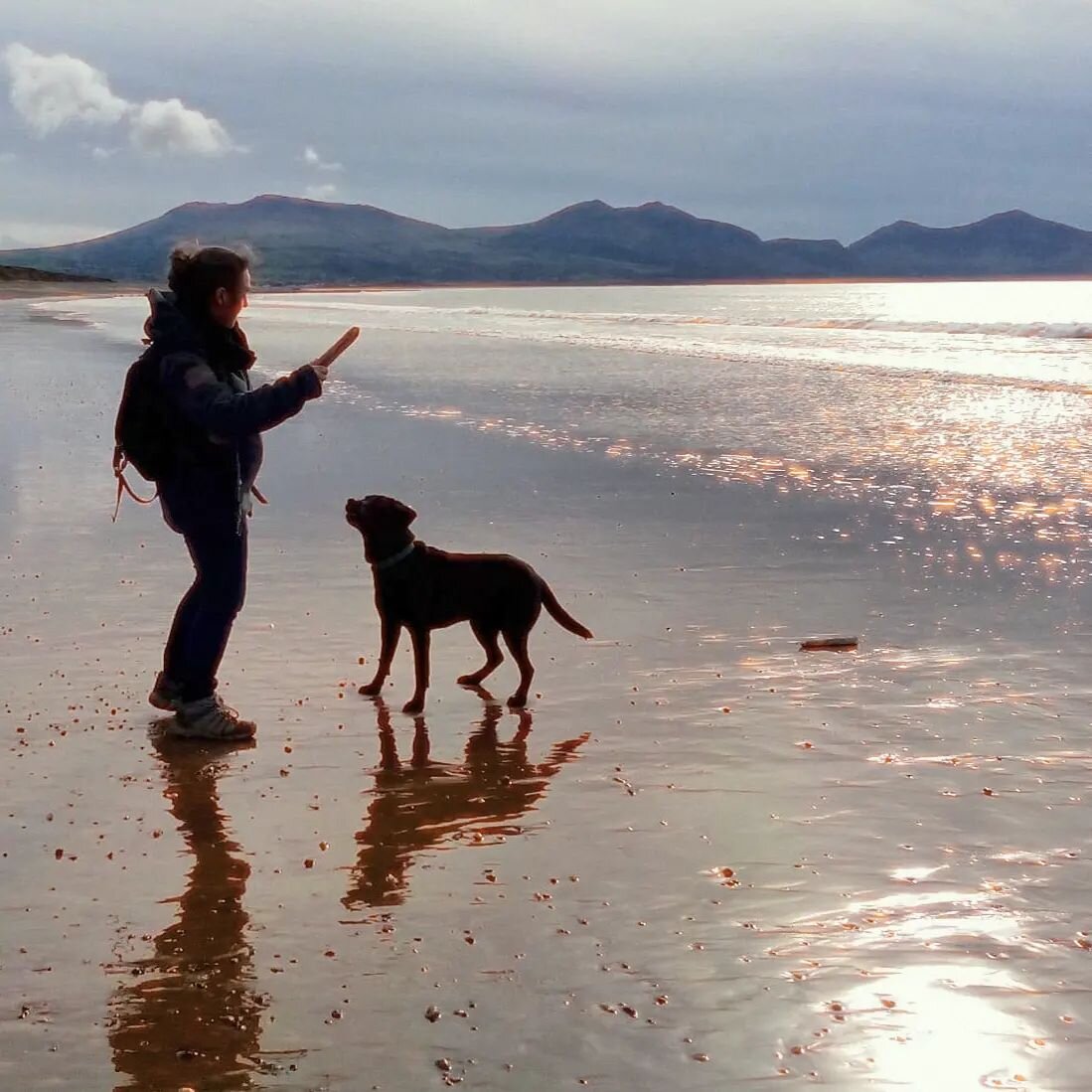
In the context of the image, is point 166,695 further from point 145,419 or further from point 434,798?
point 434,798

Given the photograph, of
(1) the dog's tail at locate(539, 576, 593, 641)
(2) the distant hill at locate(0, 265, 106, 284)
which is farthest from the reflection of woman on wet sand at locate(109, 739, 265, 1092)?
(2) the distant hill at locate(0, 265, 106, 284)

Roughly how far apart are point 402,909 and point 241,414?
2.03 metres

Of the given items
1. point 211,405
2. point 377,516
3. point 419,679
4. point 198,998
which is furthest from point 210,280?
point 198,998

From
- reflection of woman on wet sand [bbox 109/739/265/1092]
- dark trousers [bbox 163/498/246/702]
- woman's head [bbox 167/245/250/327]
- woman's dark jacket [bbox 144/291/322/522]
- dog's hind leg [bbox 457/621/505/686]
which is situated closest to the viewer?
reflection of woman on wet sand [bbox 109/739/265/1092]

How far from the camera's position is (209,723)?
5.33m

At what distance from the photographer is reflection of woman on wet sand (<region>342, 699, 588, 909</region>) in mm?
4129

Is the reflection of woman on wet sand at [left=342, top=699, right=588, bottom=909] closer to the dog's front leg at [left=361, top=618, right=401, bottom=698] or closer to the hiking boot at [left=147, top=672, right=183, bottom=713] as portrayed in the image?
the dog's front leg at [left=361, top=618, right=401, bottom=698]

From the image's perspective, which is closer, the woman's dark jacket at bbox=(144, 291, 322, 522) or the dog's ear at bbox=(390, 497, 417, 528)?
the woman's dark jacket at bbox=(144, 291, 322, 522)

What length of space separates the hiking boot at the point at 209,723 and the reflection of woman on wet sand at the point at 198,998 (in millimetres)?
1008

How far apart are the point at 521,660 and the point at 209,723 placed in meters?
1.32

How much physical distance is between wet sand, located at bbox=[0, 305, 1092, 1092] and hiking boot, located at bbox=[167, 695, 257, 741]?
0.25 ft

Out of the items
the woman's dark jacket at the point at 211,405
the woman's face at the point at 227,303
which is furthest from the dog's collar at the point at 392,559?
the woman's face at the point at 227,303

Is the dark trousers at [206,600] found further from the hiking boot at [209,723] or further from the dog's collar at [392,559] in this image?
the dog's collar at [392,559]

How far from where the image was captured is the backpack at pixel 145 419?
5.25 metres
